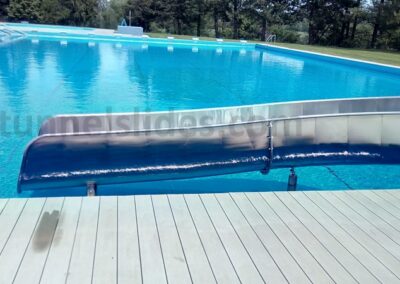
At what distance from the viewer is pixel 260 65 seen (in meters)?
14.9

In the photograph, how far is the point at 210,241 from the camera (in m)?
2.35

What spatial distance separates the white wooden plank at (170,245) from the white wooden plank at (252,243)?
394 mm

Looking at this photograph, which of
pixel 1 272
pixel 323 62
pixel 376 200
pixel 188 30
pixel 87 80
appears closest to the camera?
pixel 1 272

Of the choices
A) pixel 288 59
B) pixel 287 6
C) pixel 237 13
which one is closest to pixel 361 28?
pixel 287 6

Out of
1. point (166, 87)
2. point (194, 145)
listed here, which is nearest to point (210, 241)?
point (194, 145)

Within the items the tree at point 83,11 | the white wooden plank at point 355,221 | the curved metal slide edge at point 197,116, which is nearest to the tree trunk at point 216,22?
the tree at point 83,11

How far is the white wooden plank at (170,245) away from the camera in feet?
6.64

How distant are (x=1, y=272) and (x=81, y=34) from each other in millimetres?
21090

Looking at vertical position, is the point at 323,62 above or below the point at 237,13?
below

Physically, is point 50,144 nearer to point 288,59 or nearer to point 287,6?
point 288,59

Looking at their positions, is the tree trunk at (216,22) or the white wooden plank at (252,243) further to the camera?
the tree trunk at (216,22)

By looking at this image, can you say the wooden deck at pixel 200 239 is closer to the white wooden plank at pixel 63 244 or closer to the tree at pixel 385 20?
the white wooden plank at pixel 63 244

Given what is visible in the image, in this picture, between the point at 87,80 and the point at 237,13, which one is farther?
the point at 237,13

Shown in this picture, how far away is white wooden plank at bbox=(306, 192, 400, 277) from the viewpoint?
2283 mm
